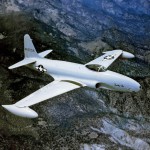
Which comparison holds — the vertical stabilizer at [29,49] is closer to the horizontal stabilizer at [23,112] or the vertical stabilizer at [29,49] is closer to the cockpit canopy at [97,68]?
the cockpit canopy at [97,68]

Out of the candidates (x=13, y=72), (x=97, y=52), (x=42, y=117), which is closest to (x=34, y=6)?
(x=97, y=52)

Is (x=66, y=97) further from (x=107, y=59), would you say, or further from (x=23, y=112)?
(x=23, y=112)

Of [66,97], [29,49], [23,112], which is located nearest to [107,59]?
[66,97]

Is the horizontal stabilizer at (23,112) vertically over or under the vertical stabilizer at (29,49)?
under

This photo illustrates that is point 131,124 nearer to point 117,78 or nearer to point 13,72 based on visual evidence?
point 117,78

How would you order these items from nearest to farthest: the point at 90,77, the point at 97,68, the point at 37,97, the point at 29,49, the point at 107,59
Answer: the point at 37,97, the point at 90,77, the point at 97,68, the point at 107,59, the point at 29,49

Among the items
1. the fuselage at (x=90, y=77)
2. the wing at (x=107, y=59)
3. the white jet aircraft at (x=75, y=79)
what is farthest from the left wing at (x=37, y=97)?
the wing at (x=107, y=59)
